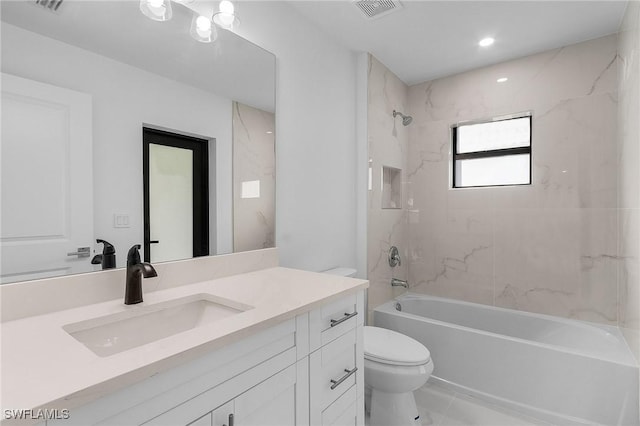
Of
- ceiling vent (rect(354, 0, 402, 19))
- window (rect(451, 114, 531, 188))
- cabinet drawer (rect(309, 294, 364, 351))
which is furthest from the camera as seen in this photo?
window (rect(451, 114, 531, 188))

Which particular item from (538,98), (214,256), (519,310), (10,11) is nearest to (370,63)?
(538,98)

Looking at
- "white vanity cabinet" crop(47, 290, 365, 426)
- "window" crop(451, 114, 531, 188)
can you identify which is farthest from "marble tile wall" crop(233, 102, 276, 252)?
"window" crop(451, 114, 531, 188)

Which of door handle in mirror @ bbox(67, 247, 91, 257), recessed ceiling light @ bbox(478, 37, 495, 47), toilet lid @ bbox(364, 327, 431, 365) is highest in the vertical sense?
recessed ceiling light @ bbox(478, 37, 495, 47)

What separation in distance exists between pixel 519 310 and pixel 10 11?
3318 mm

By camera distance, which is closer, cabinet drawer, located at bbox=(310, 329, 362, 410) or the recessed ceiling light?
cabinet drawer, located at bbox=(310, 329, 362, 410)

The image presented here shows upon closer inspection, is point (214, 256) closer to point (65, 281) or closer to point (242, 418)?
point (65, 281)

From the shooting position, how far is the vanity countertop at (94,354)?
21.2 inches

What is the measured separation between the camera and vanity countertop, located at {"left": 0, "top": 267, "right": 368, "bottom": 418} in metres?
0.54

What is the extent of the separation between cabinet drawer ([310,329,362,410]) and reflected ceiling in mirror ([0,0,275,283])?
27.0 inches

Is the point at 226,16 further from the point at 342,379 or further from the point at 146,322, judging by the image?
the point at 342,379

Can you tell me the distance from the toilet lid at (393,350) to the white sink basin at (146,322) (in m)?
0.98

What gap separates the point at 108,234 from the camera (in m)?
1.11

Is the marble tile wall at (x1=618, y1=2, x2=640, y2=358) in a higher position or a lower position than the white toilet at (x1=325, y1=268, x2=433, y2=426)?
higher

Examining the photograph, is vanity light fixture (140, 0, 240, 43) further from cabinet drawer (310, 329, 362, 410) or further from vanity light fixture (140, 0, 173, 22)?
cabinet drawer (310, 329, 362, 410)
